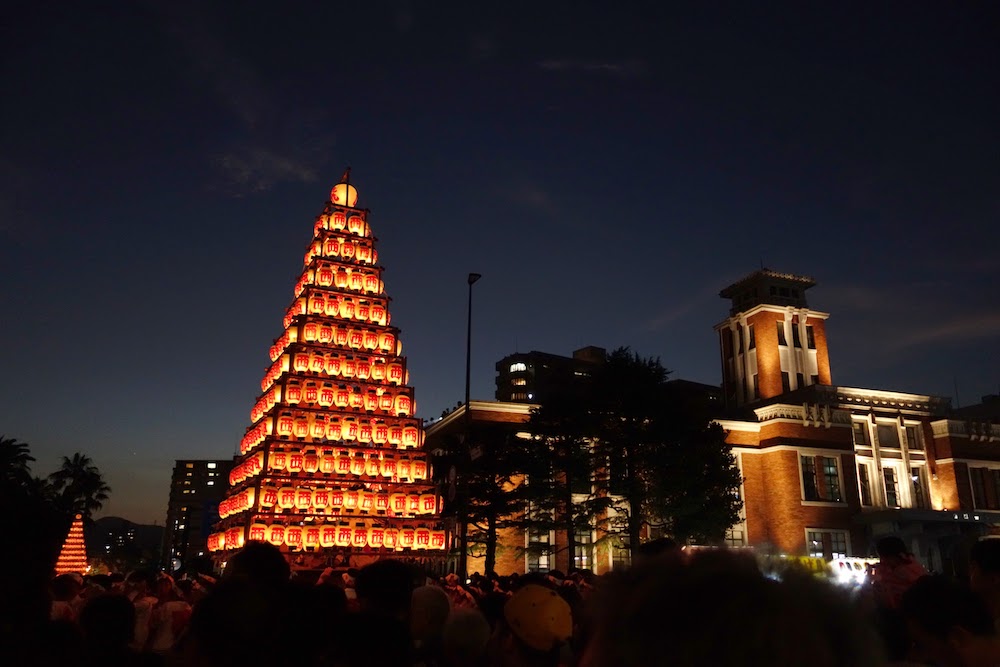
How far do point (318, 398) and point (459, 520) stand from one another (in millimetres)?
7273

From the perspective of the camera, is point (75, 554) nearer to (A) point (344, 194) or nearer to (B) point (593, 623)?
(A) point (344, 194)

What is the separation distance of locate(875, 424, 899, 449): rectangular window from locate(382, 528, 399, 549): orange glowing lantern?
2760 cm

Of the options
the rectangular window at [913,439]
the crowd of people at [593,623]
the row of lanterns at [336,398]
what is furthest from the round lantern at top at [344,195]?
the rectangular window at [913,439]

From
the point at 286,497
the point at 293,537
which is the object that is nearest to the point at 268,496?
the point at 286,497

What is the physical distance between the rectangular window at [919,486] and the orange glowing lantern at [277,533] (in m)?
33.3

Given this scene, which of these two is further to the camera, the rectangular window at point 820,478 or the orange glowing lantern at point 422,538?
the rectangular window at point 820,478


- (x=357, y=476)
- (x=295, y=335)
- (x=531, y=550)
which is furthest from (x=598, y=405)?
(x=295, y=335)

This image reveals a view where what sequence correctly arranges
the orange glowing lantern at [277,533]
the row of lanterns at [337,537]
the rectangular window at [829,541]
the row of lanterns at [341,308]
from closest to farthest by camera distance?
the orange glowing lantern at [277,533], the row of lanterns at [337,537], the row of lanterns at [341,308], the rectangular window at [829,541]

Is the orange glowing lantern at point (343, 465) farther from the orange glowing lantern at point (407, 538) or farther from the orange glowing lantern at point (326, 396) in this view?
the orange glowing lantern at point (407, 538)

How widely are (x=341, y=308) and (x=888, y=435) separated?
3071cm

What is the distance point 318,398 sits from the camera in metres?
28.3

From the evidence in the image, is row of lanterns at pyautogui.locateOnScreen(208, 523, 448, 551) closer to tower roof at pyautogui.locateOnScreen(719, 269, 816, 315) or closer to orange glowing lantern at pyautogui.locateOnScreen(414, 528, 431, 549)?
orange glowing lantern at pyautogui.locateOnScreen(414, 528, 431, 549)

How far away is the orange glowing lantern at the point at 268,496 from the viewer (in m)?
25.9

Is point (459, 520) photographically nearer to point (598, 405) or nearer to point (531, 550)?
point (531, 550)
